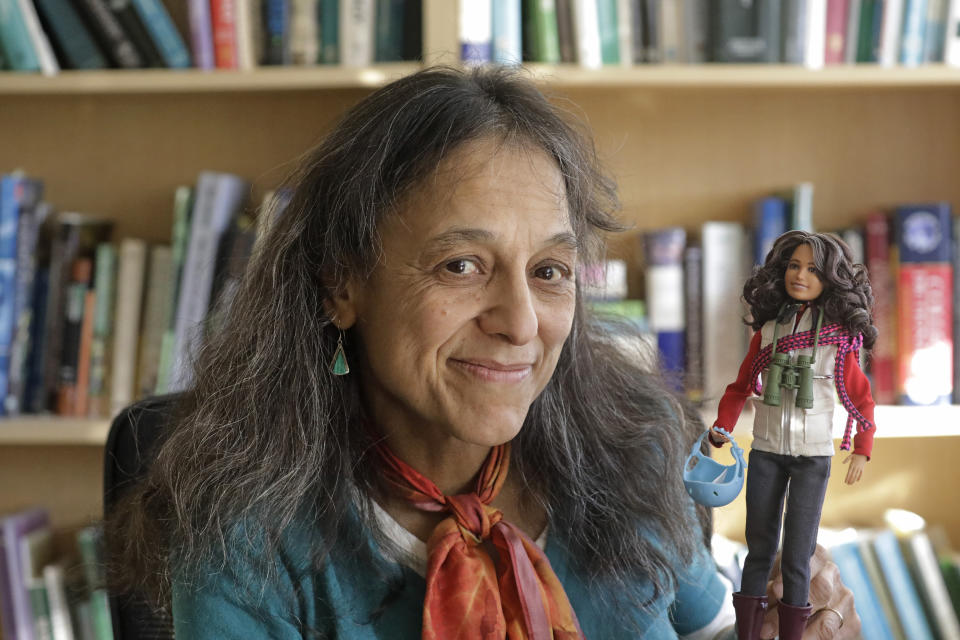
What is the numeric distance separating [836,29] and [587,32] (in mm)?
438

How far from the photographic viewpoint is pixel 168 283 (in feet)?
5.99

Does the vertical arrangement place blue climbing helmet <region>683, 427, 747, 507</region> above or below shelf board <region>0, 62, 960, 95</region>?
below

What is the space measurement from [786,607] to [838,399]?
14 centimetres

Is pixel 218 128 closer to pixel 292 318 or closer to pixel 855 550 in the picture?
pixel 292 318

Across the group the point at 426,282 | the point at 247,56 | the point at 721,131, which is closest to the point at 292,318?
the point at 426,282

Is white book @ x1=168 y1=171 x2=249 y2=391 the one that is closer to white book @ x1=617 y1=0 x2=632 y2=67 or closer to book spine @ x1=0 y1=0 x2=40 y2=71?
book spine @ x1=0 y1=0 x2=40 y2=71

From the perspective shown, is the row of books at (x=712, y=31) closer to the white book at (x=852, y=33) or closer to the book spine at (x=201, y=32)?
the white book at (x=852, y=33)

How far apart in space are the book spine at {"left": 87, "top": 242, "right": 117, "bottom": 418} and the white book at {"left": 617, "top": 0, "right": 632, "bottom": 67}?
1.04m

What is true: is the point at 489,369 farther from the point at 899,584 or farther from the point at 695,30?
the point at 695,30

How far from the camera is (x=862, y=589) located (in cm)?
86

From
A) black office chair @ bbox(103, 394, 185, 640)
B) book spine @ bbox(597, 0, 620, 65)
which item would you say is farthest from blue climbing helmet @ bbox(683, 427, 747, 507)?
book spine @ bbox(597, 0, 620, 65)

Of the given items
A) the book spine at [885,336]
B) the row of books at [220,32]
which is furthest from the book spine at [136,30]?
the book spine at [885,336]

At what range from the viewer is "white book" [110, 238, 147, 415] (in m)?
1.81

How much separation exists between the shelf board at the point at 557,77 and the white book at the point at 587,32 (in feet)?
0.10
